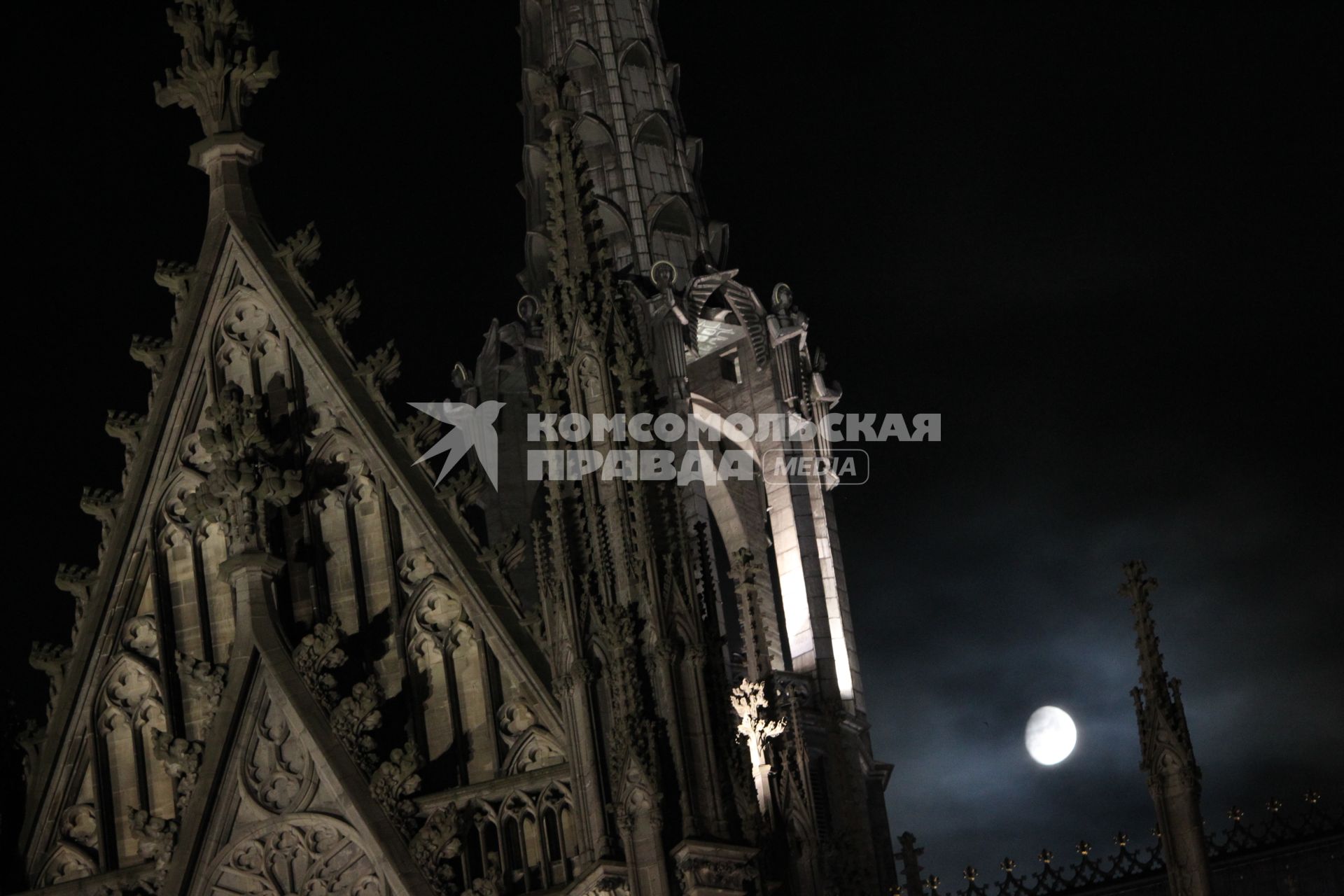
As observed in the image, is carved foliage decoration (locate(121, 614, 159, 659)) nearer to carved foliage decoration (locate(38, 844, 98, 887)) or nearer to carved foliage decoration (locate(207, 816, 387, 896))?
carved foliage decoration (locate(38, 844, 98, 887))

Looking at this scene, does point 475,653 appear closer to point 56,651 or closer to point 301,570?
point 301,570

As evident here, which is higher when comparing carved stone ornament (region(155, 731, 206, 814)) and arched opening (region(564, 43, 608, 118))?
arched opening (region(564, 43, 608, 118))

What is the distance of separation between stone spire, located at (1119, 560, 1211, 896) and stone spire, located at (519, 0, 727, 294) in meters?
22.7

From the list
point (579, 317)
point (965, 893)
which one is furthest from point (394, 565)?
point (965, 893)

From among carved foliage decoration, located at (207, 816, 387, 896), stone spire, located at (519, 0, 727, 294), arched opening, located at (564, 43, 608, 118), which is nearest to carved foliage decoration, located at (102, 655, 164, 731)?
carved foliage decoration, located at (207, 816, 387, 896)

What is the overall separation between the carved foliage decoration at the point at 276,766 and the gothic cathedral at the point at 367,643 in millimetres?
28

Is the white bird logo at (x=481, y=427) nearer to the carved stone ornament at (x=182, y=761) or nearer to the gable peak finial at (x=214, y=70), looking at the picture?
the gable peak finial at (x=214, y=70)

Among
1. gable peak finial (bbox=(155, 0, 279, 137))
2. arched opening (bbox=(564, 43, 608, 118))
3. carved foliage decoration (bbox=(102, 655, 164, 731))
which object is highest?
arched opening (bbox=(564, 43, 608, 118))

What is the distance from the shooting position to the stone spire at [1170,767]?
2706 cm

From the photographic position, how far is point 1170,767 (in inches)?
1078

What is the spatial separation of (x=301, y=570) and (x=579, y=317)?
4.18 metres

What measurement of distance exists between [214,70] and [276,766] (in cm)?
807

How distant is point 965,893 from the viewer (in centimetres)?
3148

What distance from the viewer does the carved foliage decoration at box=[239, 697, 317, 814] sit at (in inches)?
1107
